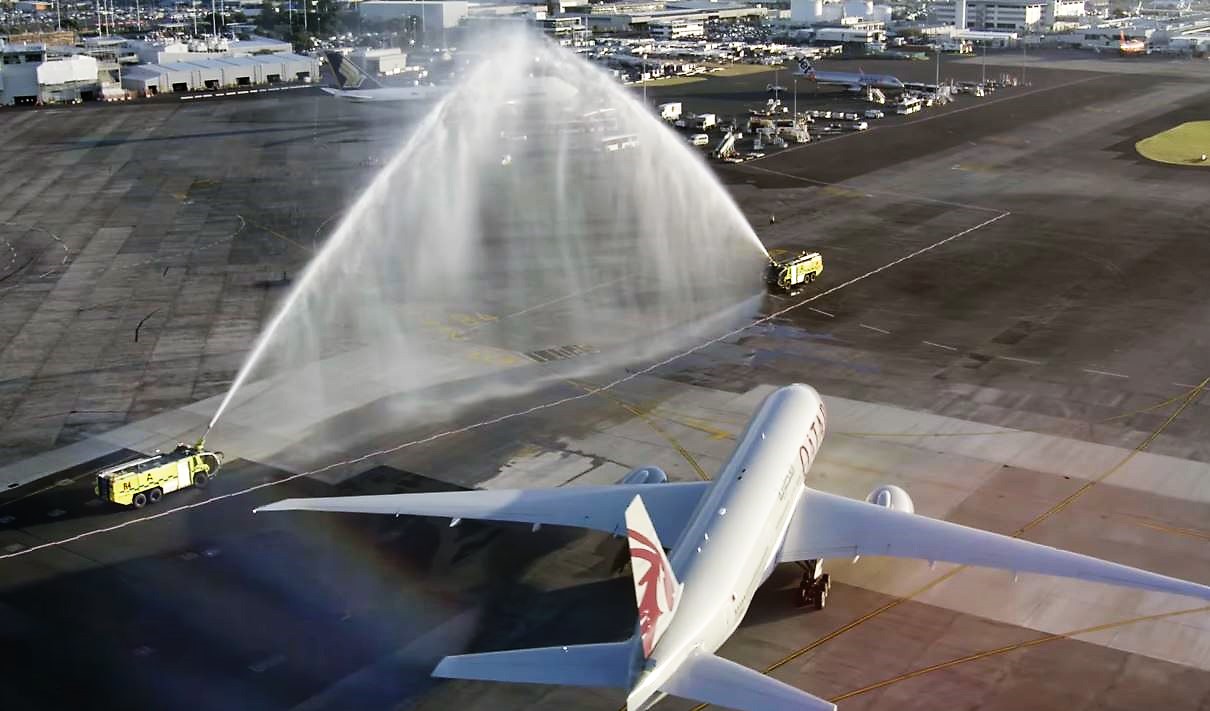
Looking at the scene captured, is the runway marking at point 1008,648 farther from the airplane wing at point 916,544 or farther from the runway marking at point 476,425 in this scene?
the runway marking at point 476,425

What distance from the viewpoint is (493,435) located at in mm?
65938

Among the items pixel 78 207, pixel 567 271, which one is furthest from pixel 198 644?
pixel 78 207

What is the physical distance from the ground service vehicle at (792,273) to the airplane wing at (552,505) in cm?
4247

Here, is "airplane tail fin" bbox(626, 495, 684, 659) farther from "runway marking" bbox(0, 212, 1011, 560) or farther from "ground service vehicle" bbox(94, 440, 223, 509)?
"ground service vehicle" bbox(94, 440, 223, 509)

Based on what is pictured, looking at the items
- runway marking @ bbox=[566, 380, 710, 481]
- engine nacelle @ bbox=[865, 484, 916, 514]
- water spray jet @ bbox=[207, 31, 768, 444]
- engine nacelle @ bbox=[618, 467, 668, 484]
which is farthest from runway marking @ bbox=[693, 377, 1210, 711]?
water spray jet @ bbox=[207, 31, 768, 444]

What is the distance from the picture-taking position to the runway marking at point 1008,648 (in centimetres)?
4259

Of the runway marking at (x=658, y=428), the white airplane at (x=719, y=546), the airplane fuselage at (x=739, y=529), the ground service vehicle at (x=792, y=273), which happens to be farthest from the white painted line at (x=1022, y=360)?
the airplane fuselage at (x=739, y=529)

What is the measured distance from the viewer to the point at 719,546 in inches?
1662

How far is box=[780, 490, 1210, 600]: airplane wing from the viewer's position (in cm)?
4194

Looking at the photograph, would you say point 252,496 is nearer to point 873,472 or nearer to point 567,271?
point 873,472

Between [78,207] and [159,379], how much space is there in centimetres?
5838

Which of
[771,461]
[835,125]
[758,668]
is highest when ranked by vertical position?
[835,125]

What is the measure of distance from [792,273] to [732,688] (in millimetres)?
59092

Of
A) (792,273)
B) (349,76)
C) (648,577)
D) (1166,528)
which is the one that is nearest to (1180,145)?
(792,273)
